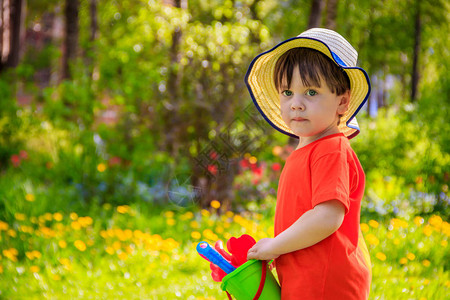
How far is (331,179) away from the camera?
129 cm

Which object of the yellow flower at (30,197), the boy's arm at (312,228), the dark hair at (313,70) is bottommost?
the yellow flower at (30,197)

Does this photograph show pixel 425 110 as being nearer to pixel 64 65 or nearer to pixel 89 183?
pixel 89 183

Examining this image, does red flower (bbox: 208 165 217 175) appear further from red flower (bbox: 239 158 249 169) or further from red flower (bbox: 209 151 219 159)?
red flower (bbox: 239 158 249 169)

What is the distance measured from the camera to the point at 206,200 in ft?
15.6

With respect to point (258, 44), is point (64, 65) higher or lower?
lower

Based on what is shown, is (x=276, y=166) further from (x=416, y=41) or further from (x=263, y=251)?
(x=416, y=41)

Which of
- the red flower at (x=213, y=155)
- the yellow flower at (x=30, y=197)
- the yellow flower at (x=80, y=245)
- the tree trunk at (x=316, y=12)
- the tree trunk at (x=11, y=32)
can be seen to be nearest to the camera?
the yellow flower at (x=80, y=245)

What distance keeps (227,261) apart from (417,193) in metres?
3.98

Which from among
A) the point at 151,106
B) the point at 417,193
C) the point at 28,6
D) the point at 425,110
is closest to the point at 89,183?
the point at 151,106

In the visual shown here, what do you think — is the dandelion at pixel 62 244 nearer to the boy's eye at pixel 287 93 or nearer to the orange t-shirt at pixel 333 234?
the orange t-shirt at pixel 333 234

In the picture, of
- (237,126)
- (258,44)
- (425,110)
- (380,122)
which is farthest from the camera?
(380,122)

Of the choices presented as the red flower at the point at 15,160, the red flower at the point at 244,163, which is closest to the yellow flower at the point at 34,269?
the red flower at the point at 244,163

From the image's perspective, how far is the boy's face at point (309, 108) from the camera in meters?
1.38

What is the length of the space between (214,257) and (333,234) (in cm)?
35
